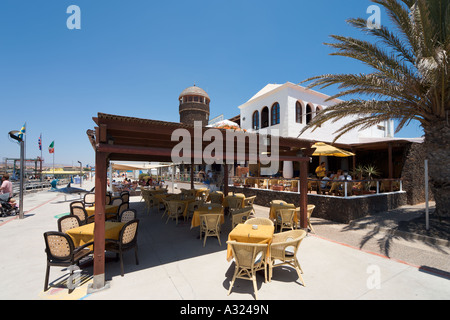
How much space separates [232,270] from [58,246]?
11.1ft

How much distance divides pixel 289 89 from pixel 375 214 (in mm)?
10410

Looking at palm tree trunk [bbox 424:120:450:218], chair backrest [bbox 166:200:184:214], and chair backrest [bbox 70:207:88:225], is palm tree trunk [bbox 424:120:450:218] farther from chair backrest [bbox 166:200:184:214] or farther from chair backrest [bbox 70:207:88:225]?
chair backrest [bbox 70:207:88:225]

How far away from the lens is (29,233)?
22.3ft

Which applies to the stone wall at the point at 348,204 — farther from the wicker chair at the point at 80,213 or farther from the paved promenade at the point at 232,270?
the wicker chair at the point at 80,213

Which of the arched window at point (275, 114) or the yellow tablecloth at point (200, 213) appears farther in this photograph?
the arched window at point (275, 114)

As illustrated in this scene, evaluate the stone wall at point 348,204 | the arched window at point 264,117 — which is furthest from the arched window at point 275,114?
the stone wall at point 348,204

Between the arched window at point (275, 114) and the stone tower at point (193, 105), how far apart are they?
12243 millimetres

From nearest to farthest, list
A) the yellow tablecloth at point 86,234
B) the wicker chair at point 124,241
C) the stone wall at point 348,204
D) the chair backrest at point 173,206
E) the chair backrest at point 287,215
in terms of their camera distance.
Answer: the wicker chair at point 124,241, the yellow tablecloth at point 86,234, the chair backrest at point 287,215, the chair backrest at point 173,206, the stone wall at point 348,204

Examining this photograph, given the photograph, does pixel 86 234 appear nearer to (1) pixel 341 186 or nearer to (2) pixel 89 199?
(2) pixel 89 199

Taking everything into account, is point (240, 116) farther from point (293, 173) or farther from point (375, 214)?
point (375, 214)

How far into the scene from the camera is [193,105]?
2711 centimetres

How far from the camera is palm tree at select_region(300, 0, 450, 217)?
20.0 feet

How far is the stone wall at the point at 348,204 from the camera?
813 centimetres

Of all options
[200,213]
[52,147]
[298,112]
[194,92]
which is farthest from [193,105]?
[52,147]
